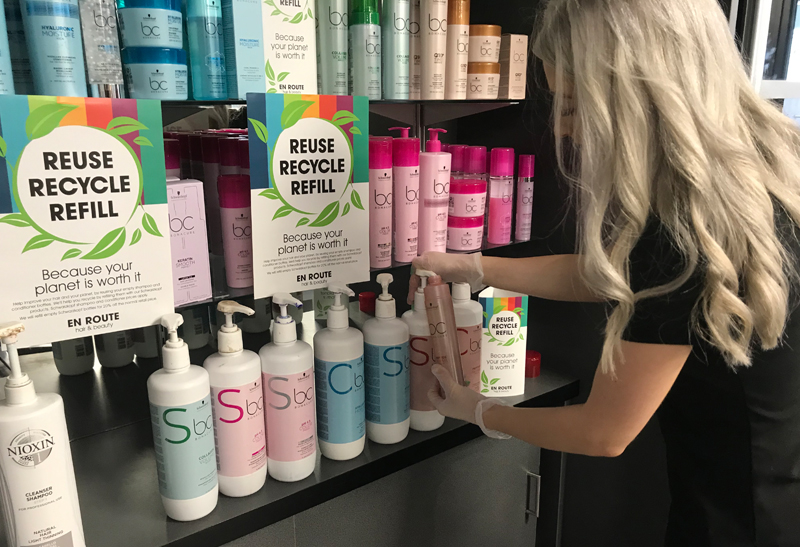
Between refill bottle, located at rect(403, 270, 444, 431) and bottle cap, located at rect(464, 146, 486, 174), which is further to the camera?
bottle cap, located at rect(464, 146, 486, 174)

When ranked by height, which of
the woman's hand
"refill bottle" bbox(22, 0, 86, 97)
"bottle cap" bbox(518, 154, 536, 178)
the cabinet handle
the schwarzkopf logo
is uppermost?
"refill bottle" bbox(22, 0, 86, 97)

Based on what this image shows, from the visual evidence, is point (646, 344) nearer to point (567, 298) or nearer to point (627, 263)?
point (627, 263)

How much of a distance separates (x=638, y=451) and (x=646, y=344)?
0.77 metres

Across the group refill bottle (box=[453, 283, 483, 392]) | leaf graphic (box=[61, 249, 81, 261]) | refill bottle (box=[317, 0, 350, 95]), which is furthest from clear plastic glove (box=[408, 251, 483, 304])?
leaf graphic (box=[61, 249, 81, 261])

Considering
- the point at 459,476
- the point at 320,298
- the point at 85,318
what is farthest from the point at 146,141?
the point at 459,476

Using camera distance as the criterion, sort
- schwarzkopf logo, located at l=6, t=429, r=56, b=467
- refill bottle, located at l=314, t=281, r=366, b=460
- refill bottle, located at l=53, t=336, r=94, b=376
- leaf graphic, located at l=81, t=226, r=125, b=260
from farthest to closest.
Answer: refill bottle, located at l=53, t=336, r=94, b=376 < refill bottle, located at l=314, t=281, r=366, b=460 < leaf graphic, located at l=81, t=226, r=125, b=260 < schwarzkopf logo, located at l=6, t=429, r=56, b=467

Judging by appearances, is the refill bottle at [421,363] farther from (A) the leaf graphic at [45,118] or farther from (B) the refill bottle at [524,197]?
(A) the leaf graphic at [45,118]

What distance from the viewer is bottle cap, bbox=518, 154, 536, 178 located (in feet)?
4.56

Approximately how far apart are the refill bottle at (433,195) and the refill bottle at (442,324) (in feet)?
0.35

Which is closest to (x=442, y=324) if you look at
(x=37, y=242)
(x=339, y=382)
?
(x=339, y=382)

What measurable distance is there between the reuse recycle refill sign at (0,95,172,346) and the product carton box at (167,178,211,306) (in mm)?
19

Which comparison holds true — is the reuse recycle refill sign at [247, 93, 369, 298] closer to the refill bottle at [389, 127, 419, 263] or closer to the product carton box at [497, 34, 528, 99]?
Result: the refill bottle at [389, 127, 419, 263]

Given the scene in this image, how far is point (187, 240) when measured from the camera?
939 millimetres

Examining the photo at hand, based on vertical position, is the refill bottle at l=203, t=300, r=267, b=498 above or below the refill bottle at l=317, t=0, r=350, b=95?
below
